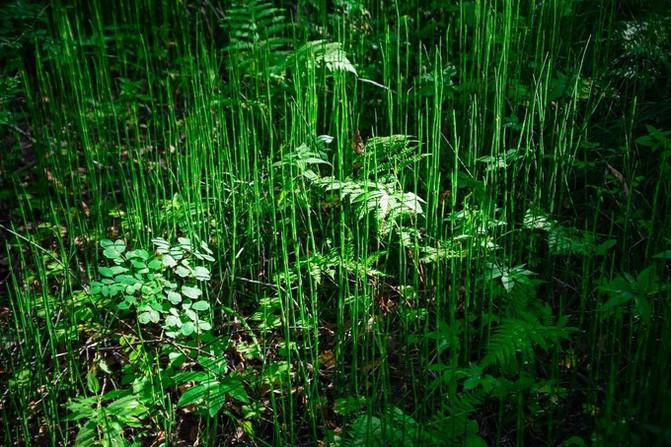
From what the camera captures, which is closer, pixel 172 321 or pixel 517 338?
pixel 517 338

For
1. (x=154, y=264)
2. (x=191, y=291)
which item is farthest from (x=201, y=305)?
(x=154, y=264)

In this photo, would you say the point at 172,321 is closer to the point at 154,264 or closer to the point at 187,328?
the point at 187,328

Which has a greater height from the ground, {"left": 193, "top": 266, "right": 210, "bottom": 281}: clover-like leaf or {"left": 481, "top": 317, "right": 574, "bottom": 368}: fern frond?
{"left": 193, "top": 266, "right": 210, "bottom": 281}: clover-like leaf

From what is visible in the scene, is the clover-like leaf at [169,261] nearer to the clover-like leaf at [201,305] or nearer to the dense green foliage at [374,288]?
the dense green foliage at [374,288]

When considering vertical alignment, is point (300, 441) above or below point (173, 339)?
below

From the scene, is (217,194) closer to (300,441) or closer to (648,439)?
(300,441)

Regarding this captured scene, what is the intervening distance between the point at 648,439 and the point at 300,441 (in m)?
0.65

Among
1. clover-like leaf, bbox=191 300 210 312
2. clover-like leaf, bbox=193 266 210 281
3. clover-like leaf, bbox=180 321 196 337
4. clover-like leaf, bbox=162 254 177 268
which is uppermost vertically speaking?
clover-like leaf, bbox=162 254 177 268

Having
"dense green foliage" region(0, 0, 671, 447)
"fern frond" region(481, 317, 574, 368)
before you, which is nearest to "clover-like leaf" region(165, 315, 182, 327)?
"dense green foliage" region(0, 0, 671, 447)

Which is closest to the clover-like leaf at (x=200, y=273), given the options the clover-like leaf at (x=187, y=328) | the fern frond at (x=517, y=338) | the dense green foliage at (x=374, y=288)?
the dense green foliage at (x=374, y=288)

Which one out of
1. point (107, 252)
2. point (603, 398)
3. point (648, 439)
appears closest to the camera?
point (648, 439)

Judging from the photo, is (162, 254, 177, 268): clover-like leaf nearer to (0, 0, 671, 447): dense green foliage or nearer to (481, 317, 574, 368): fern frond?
(0, 0, 671, 447): dense green foliage

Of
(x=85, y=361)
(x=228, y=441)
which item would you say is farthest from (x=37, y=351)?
(x=228, y=441)

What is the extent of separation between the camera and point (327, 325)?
1392mm
